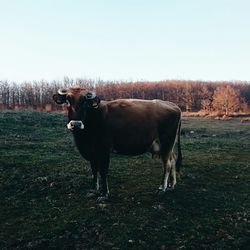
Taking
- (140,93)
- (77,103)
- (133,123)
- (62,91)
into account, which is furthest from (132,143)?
(140,93)

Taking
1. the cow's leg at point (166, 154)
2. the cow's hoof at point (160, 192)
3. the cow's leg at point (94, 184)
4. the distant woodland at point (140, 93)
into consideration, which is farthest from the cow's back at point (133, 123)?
the distant woodland at point (140, 93)

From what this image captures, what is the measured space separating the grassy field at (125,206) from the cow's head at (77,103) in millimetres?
2084

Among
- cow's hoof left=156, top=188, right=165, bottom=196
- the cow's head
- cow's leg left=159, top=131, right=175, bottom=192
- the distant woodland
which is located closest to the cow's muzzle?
the cow's head

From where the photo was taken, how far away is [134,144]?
9.60 meters

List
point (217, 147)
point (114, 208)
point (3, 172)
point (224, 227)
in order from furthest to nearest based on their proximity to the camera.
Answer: point (217, 147) → point (3, 172) → point (114, 208) → point (224, 227)

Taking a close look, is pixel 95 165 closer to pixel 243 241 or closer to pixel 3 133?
pixel 243 241

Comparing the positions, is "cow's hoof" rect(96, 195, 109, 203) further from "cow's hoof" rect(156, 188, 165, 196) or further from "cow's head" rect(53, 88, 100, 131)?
"cow's head" rect(53, 88, 100, 131)

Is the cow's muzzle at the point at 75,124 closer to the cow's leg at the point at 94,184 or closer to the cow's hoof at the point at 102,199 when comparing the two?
the cow's leg at the point at 94,184

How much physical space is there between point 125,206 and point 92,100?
282 cm

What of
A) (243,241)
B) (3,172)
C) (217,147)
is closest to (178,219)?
(243,241)

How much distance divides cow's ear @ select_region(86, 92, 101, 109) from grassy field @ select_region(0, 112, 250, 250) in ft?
8.11

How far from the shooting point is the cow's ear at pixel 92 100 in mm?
9180

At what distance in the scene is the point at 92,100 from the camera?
30.4 feet

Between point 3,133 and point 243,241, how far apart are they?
1934 centimetres
